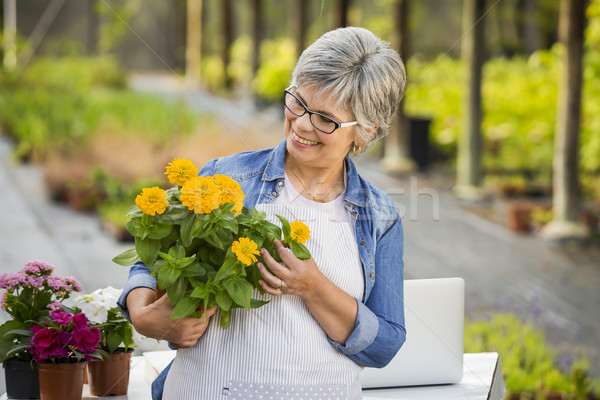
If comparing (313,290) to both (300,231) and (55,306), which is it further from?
(55,306)

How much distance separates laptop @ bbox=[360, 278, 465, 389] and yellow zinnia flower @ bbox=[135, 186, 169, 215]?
0.97 m

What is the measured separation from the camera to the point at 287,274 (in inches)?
46.1

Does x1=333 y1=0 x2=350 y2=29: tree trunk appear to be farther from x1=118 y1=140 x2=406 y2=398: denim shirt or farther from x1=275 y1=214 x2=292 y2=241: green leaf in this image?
x1=275 y1=214 x2=292 y2=241: green leaf

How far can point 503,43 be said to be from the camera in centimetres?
1277

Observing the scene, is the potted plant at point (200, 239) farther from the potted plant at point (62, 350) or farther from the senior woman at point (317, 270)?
the potted plant at point (62, 350)

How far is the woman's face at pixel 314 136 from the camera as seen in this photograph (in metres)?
1.29

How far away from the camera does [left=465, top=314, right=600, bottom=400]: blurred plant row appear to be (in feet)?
9.40

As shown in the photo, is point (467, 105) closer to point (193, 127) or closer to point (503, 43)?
point (193, 127)

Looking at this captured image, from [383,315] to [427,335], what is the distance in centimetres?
62

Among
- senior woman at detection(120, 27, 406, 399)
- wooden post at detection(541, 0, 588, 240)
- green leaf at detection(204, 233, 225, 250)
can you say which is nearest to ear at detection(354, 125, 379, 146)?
senior woman at detection(120, 27, 406, 399)

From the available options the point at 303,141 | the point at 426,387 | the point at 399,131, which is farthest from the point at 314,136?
the point at 399,131

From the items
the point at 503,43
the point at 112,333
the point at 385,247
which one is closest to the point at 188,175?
the point at 385,247

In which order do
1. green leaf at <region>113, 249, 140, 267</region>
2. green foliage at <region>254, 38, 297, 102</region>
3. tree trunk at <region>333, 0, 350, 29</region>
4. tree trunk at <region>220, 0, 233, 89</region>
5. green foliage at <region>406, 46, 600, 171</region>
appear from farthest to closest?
tree trunk at <region>220, 0, 233, 89</region>, green foliage at <region>254, 38, 297, 102</region>, green foliage at <region>406, 46, 600, 171</region>, tree trunk at <region>333, 0, 350, 29</region>, green leaf at <region>113, 249, 140, 267</region>

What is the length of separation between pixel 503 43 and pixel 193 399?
1245cm
